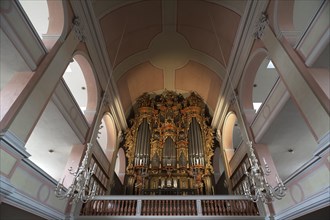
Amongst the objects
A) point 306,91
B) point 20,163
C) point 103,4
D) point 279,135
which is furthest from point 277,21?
point 20,163

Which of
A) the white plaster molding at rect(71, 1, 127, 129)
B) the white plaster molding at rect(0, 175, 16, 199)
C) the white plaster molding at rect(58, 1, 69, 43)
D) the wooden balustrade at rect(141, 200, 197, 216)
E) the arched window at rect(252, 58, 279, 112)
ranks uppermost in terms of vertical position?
the arched window at rect(252, 58, 279, 112)

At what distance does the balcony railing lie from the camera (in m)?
6.41

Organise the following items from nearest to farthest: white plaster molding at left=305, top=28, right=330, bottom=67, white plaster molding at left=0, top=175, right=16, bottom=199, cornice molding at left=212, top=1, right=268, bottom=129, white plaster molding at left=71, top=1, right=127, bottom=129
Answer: white plaster molding at left=0, top=175, right=16, bottom=199 < white plaster molding at left=305, top=28, right=330, bottom=67 < white plaster molding at left=71, top=1, right=127, bottom=129 < cornice molding at left=212, top=1, right=268, bottom=129

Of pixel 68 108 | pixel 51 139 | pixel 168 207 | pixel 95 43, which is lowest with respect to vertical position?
pixel 168 207

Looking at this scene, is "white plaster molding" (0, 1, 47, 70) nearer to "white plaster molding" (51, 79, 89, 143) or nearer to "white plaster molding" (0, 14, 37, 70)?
"white plaster molding" (0, 14, 37, 70)

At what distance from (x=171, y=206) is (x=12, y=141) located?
461 centimetres

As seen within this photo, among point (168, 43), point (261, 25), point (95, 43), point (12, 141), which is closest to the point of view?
point (12, 141)

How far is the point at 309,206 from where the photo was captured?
4.46 m

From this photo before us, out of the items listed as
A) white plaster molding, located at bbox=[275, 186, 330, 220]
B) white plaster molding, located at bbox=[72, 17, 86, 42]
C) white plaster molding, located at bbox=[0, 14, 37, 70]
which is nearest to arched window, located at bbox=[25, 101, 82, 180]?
white plaster molding, located at bbox=[0, 14, 37, 70]

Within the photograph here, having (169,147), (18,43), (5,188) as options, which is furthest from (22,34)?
(169,147)

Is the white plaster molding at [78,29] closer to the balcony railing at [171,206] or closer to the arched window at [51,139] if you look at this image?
the arched window at [51,139]

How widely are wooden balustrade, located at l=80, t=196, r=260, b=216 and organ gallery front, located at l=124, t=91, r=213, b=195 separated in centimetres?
227

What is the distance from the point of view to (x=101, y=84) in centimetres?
905

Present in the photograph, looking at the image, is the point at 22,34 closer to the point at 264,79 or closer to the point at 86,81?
the point at 86,81
